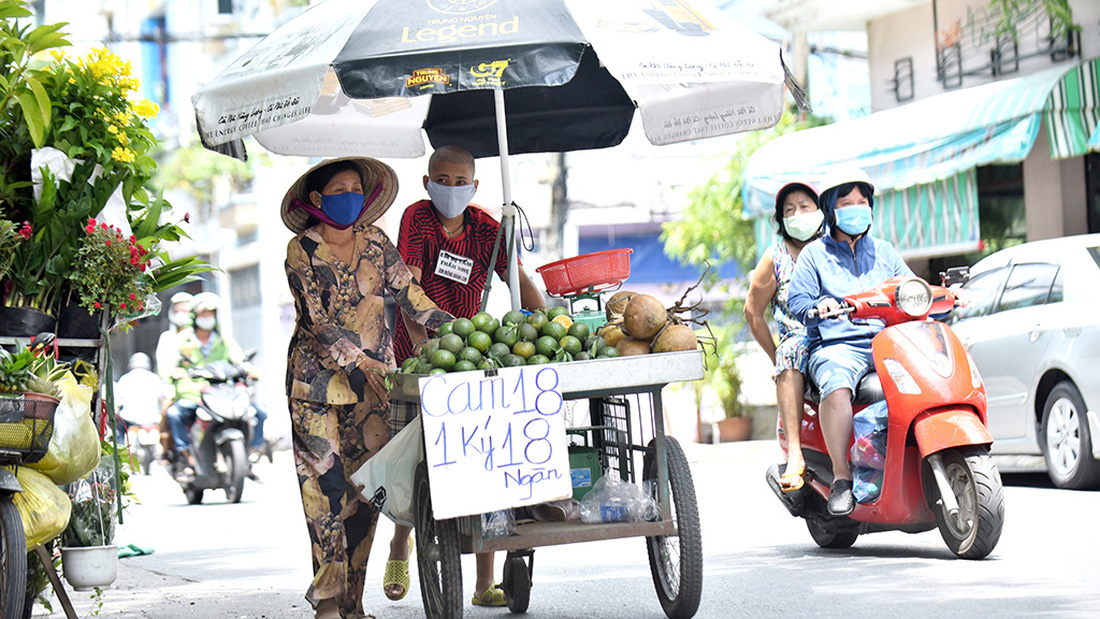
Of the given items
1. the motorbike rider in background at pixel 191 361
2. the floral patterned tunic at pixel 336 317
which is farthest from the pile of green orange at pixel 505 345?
the motorbike rider in background at pixel 191 361

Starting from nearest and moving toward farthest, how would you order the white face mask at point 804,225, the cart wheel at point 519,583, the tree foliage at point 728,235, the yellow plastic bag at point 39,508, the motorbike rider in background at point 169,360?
the yellow plastic bag at point 39,508 < the cart wheel at point 519,583 < the white face mask at point 804,225 < the motorbike rider in background at point 169,360 < the tree foliage at point 728,235

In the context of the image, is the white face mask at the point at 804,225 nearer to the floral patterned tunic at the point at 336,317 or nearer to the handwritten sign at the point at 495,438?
the floral patterned tunic at the point at 336,317

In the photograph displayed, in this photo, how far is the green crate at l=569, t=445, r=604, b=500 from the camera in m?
5.73

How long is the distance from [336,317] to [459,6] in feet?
4.77

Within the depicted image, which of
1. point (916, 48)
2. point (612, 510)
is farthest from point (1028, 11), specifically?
point (612, 510)

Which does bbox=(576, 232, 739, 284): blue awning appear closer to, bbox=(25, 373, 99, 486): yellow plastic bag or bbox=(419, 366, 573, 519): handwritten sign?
bbox=(25, 373, 99, 486): yellow plastic bag

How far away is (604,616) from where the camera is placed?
5.91 metres

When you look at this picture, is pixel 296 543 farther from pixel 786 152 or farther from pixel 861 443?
pixel 786 152

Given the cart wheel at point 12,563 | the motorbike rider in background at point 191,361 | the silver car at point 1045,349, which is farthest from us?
the motorbike rider in background at point 191,361

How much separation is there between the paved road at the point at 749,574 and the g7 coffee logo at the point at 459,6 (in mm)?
2579

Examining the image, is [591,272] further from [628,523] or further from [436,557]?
[436,557]

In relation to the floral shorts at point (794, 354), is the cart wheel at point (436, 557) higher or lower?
lower

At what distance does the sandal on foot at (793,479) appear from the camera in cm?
721

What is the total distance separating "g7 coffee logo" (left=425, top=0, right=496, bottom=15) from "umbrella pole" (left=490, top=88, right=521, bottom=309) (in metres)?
0.82
